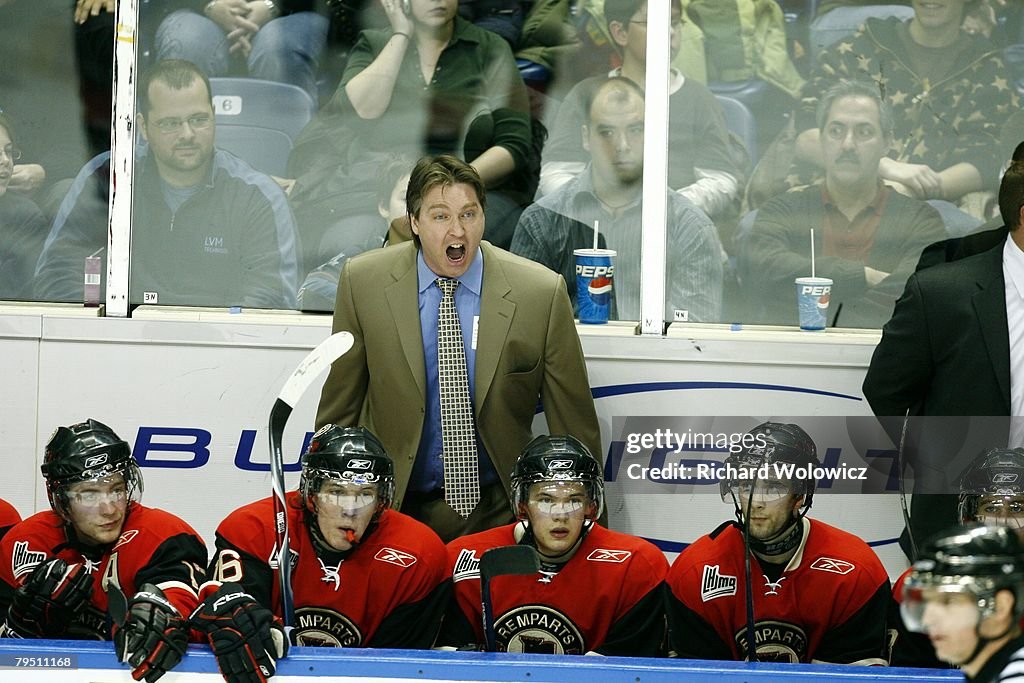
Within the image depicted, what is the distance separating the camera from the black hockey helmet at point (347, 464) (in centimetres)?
330

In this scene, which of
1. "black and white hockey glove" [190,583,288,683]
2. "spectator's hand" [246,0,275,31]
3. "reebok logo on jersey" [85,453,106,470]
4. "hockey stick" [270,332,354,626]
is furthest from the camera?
"spectator's hand" [246,0,275,31]

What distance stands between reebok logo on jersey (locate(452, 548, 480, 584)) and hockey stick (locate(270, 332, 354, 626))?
1.35 feet

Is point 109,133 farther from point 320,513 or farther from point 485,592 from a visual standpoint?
point 485,592

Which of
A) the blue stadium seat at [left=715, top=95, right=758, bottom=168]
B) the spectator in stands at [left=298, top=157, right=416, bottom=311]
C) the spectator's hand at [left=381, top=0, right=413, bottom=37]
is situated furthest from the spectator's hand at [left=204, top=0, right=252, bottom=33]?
the blue stadium seat at [left=715, top=95, right=758, bottom=168]

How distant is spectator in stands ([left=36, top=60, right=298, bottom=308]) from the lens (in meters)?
4.57

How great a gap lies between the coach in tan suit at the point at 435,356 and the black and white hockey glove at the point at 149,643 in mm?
1148

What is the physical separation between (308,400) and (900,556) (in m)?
1.87

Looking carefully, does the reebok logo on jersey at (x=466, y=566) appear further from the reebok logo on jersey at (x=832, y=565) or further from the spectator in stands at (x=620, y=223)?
the spectator in stands at (x=620, y=223)

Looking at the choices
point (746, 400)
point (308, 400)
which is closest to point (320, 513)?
point (308, 400)

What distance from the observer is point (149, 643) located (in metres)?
2.74

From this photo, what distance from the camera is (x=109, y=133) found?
4586 mm

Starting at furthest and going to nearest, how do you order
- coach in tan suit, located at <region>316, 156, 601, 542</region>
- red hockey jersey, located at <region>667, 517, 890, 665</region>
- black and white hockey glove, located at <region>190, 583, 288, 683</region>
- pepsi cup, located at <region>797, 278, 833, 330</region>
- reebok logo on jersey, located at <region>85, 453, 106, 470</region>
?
pepsi cup, located at <region>797, 278, 833, 330</region>
coach in tan suit, located at <region>316, 156, 601, 542</region>
reebok logo on jersey, located at <region>85, 453, 106, 470</region>
red hockey jersey, located at <region>667, 517, 890, 665</region>
black and white hockey glove, located at <region>190, 583, 288, 683</region>

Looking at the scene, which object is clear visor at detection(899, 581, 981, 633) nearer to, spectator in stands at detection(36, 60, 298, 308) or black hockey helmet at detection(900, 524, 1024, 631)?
black hockey helmet at detection(900, 524, 1024, 631)

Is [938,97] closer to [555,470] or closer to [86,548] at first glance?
[555,470]
